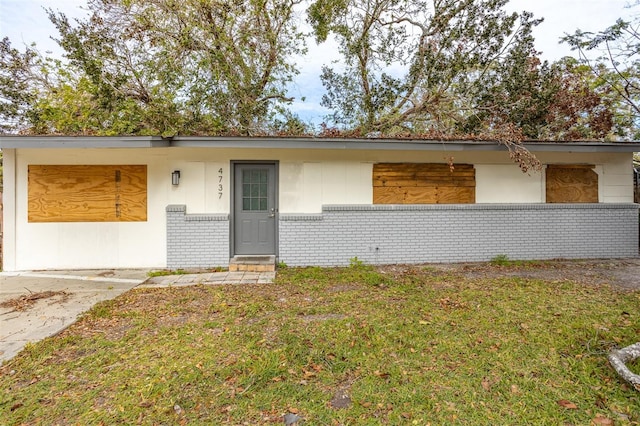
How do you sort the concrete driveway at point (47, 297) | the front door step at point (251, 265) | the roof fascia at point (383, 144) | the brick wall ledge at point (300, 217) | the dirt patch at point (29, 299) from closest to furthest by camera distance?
the concrete driveway at point (47, 297), the dirt patch at point (29, 299), the roof fascia at point (383, 144), the front door step at point (251, 265), the brick wall ledge at point (300, 217)

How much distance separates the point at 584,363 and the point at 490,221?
4446mm

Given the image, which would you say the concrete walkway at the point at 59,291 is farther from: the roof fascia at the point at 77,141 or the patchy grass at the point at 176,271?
the roof fascia at the point at 77,141

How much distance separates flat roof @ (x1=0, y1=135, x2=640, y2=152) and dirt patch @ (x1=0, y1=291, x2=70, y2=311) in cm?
233

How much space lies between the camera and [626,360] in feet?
8.30

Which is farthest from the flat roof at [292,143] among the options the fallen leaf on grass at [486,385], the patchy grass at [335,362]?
the fallen leaf on grass at [486,385]

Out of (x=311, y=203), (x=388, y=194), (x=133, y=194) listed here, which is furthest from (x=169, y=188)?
(x=388, y=194)

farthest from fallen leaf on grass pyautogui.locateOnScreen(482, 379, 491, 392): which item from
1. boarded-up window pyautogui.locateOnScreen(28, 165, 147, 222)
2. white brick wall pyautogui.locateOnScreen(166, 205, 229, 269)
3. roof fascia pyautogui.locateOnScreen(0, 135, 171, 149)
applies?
boarded-up window pyautogui.locateOnScreen(28, 165, 147, 222)

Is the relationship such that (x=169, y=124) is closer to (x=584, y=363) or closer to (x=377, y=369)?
(x=377, y=369)

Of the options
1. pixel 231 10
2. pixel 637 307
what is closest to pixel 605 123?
pixel 637 307

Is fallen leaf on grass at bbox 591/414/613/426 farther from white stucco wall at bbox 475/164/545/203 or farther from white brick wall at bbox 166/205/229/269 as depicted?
white brick wall at bbox 166/205/229/269

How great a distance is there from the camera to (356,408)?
6.84ft

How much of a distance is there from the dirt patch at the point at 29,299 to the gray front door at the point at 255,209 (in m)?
2.76

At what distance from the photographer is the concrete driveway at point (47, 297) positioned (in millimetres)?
3242

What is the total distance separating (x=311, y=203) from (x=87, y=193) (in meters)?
4.35
